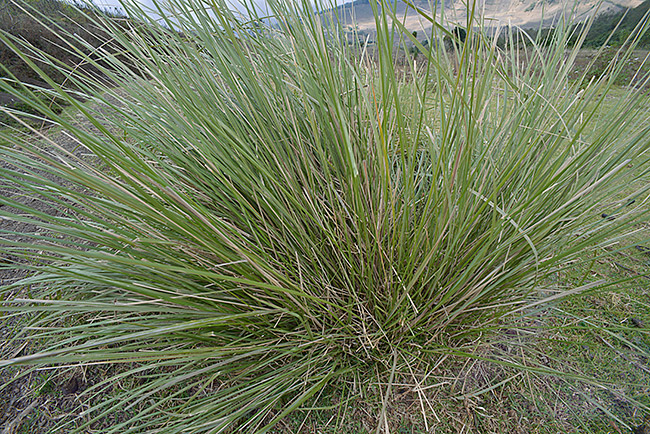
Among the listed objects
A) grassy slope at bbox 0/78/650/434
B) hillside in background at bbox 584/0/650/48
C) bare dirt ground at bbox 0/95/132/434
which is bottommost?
grassy slope at bbox 0/78/650/434

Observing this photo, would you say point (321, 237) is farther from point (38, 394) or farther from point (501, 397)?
point (38, 394)

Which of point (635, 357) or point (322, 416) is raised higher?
point (322, 416)

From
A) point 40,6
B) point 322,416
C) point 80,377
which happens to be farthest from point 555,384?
point 40,6

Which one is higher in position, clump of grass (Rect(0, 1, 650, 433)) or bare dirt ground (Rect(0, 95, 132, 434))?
clump of grass (Rect(0, 1, 650, 433))

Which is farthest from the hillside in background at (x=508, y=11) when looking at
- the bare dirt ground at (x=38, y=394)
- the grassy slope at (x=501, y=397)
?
the bare dirt ground at (x=38, y=394)

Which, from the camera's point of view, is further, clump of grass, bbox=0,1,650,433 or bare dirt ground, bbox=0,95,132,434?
bare dirt ground, bbox=0,95,132,434

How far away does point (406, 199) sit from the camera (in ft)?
2.23

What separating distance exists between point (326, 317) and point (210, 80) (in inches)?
27.4

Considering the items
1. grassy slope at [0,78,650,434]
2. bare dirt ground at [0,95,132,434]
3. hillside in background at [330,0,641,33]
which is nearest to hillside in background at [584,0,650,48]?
hillside in background at [330,0,641,33]

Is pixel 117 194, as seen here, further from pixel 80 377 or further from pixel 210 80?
pixel 80 377

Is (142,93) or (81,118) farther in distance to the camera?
(81,118)

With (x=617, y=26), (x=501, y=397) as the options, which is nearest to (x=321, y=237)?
(x=501, y=397)

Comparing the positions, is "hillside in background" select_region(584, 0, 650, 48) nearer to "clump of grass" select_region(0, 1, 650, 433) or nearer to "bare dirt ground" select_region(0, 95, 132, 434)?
"clump of grass" select_region(0, 1, 650, 433)

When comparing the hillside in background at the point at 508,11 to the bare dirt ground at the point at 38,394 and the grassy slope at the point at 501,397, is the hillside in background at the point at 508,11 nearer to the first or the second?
the grassy slope at the point at 501,397
